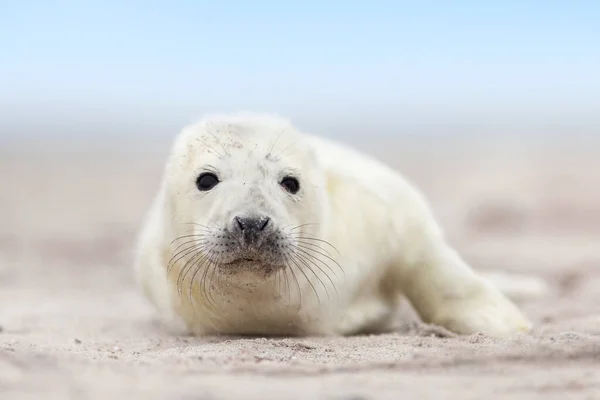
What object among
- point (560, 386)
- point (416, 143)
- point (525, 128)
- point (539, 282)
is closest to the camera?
point (560, 386)

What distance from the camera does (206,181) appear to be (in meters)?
4.39

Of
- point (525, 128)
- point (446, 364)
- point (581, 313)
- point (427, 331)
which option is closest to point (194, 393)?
point (446, 364)

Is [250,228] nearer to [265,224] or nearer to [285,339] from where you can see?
[265,224]

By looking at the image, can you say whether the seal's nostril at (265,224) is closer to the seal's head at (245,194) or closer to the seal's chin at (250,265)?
the seal's head at (245,194)

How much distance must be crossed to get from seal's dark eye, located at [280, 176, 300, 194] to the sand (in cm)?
66

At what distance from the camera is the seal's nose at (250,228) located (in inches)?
154

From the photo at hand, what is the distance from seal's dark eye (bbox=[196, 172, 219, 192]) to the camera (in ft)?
14.4

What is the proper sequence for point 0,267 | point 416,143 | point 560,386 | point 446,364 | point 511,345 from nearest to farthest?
1. point 560,386
2. point 446,364
3. point 511,345
4. point 0,267
5. point 416,143

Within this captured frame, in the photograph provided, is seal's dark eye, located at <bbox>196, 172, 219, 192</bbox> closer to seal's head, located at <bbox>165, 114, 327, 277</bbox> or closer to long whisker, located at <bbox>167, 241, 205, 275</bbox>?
seal's head, located at <bbox>165, 114, 327, 277</bbox>

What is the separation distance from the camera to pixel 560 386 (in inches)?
111

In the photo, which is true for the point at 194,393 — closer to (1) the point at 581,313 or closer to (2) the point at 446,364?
(2) the point at 446,364

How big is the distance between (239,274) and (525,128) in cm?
3422

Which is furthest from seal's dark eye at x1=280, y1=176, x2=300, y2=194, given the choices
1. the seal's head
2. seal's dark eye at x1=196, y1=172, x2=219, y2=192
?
seal's dark eye at x1=196, y1=172, x2=219, y2=192

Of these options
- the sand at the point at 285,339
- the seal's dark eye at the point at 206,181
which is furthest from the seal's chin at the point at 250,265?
the seal's dark eye at the point at 206,181
